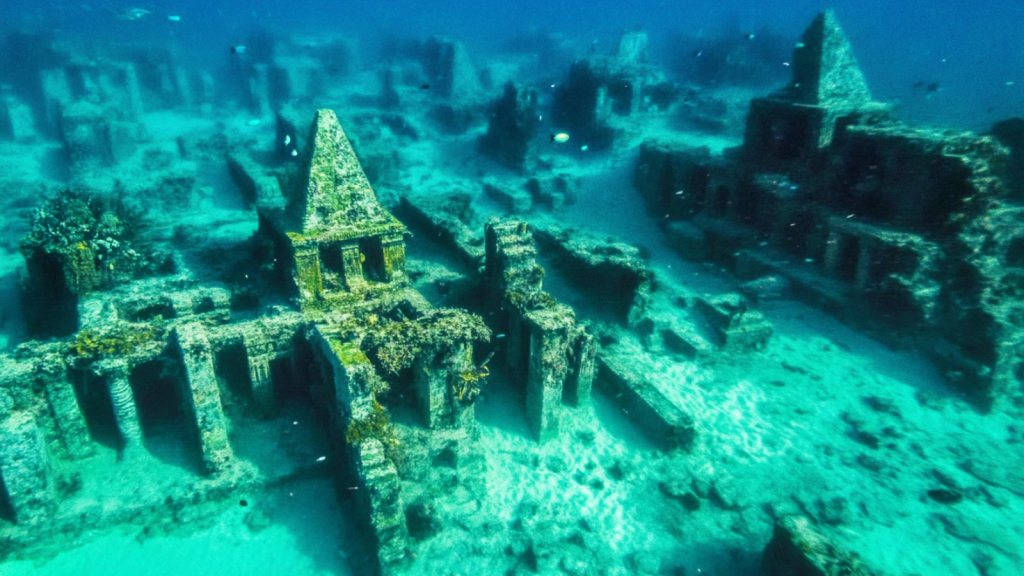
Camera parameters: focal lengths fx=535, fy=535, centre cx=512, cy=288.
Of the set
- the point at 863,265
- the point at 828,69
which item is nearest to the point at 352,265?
the point at 863,265

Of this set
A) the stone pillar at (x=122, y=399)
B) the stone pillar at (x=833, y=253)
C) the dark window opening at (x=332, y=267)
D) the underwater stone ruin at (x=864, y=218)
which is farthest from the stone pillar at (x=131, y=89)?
the stone pillar at (x=833, y=253)

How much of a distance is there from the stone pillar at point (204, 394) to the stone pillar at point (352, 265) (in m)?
3.96

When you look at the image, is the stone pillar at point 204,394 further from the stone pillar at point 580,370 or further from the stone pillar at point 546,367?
the stone pillar at point 580,370

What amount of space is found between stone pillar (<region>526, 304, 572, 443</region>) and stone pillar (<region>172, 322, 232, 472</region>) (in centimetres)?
764

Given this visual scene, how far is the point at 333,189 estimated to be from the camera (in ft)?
48.1

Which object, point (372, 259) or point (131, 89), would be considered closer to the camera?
point (372, 259)

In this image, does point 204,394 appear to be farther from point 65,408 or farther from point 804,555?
point 804,555

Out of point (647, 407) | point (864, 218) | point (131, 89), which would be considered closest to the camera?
point (647, 407)

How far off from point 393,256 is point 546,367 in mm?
5532

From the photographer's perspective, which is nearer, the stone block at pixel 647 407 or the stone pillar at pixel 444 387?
the stone pillar at pixel 444 387

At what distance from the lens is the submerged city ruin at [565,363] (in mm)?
11867

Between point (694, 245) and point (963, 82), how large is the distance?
76.6 meters

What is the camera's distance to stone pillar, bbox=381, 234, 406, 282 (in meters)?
15.4

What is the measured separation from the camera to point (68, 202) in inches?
727
